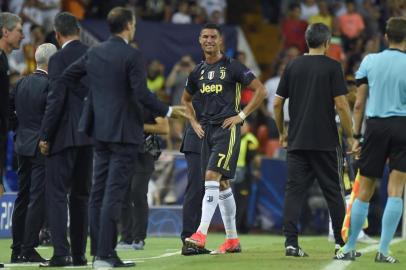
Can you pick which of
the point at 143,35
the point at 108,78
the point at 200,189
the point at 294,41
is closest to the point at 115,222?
the point at 108,78

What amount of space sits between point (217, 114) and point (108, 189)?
1.96 meters

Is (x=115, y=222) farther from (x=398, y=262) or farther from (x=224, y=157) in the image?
(x=398, y=262)

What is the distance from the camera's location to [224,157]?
1177 centimetres

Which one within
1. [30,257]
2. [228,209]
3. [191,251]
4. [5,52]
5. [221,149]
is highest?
[5,52]

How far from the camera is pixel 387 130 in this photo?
1086cm

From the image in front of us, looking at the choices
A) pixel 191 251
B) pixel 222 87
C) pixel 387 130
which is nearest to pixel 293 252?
pixel 191 251

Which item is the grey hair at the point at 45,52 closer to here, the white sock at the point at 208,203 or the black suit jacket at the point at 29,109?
the black suit jacket at the point at 29,109

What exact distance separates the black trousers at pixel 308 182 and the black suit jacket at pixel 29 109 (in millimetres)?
2557

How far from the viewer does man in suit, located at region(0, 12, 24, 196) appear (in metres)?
11.0

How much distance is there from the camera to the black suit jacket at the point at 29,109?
38.8 feet

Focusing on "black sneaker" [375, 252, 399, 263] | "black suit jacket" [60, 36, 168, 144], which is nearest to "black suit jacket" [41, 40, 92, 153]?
"black suit jacket" [60, 36, 168, 144]

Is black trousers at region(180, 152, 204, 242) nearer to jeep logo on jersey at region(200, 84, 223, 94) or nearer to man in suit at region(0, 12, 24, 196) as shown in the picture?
jeep logo on jersey at region(200, 84, 223, 94)

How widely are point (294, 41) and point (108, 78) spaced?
14497 millimetres

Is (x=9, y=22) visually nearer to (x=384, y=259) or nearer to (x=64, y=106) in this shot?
(x=64, y=106)
